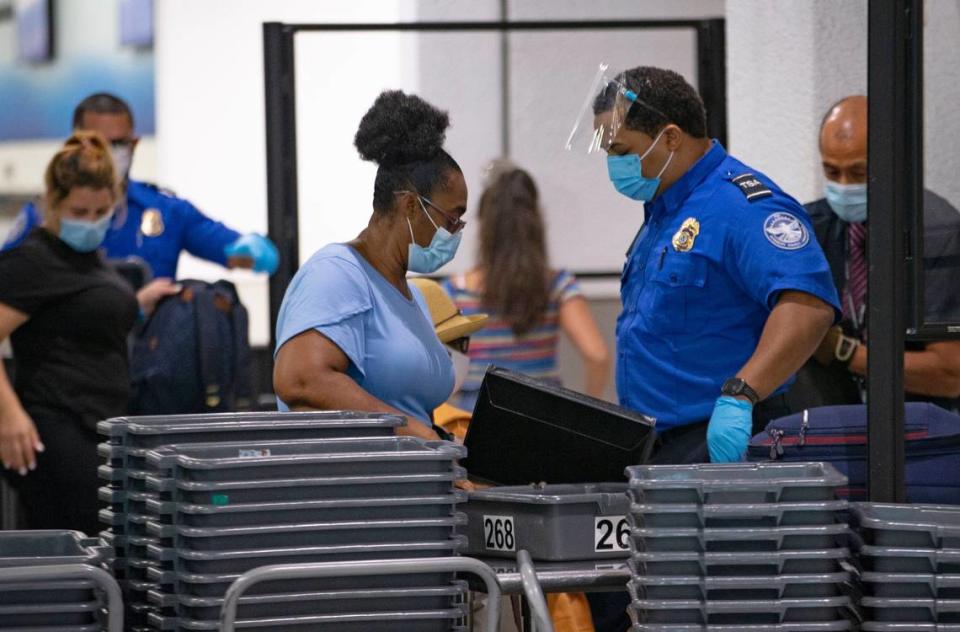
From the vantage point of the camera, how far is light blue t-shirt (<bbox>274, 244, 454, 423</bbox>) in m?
2.96

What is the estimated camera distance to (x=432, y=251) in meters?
3.16

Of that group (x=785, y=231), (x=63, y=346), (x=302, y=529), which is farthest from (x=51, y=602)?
(x=63, y=346)

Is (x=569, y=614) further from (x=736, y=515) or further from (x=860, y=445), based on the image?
(x=736, y=515)

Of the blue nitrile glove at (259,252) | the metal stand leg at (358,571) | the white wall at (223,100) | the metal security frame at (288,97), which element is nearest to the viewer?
the metal stand leg at (358,571)

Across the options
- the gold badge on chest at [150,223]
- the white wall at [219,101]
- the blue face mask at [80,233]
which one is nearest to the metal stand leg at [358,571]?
the blue face mask at [80,233]

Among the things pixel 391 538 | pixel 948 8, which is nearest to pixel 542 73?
pixel 948 8

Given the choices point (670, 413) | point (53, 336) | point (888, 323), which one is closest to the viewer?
point (888, 323)

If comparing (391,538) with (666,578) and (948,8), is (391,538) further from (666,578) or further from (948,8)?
(948,8)

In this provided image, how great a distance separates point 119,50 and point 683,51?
2901 mm

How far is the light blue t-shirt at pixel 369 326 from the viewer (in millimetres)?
2959

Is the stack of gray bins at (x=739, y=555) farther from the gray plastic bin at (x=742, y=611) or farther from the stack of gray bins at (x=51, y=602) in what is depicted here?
the stack of gray bins at (x=51, y=602)

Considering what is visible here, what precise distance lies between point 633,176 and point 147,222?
7.66 feet

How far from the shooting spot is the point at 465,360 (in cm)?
369

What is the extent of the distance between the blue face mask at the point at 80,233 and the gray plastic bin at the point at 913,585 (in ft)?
8.85
